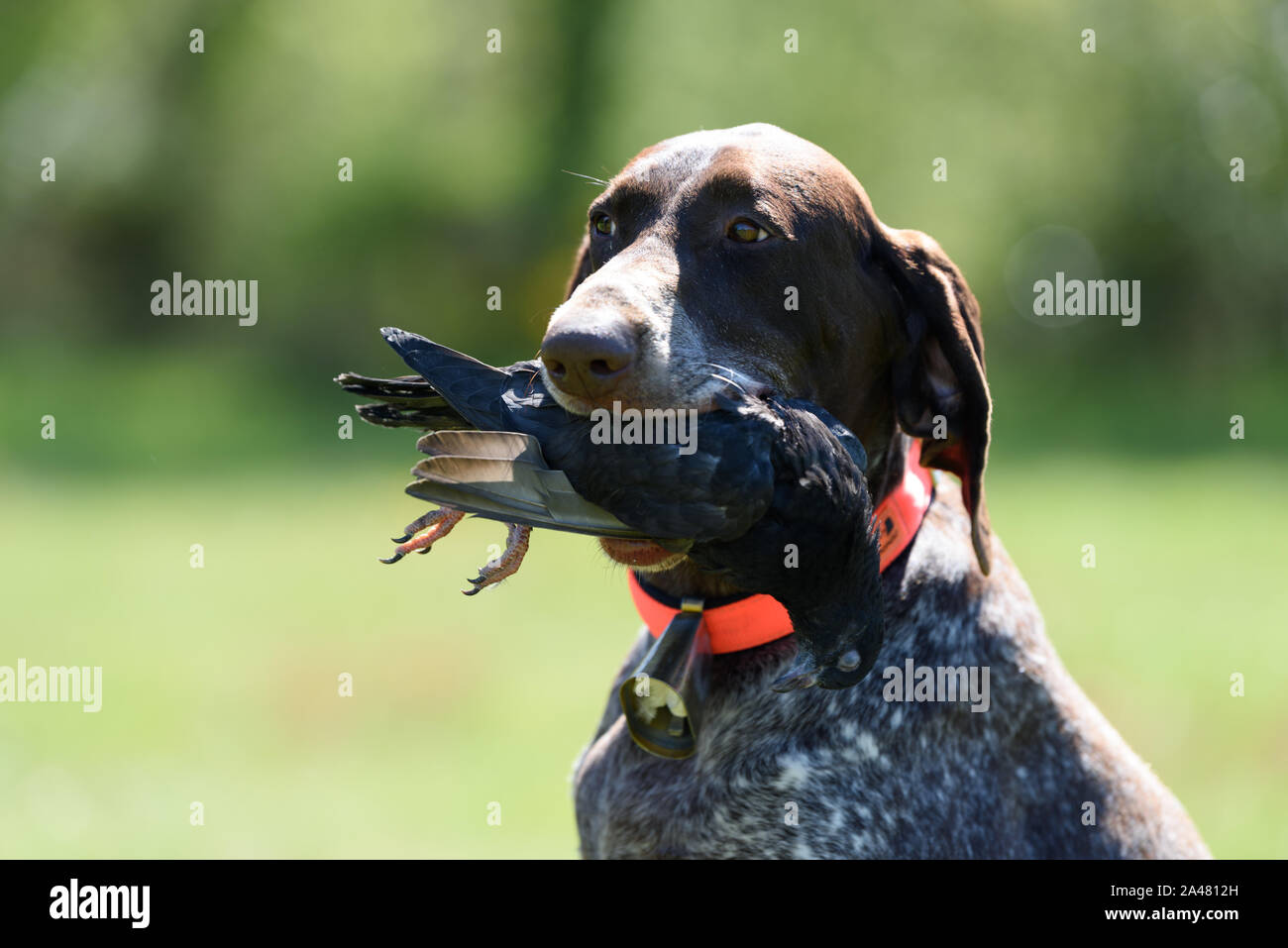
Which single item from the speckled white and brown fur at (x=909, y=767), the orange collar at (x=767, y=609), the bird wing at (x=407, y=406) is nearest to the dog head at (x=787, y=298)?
the orange collar at (x=767, y=609)

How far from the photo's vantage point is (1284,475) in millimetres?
14891

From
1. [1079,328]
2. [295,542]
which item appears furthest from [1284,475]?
[295,542]

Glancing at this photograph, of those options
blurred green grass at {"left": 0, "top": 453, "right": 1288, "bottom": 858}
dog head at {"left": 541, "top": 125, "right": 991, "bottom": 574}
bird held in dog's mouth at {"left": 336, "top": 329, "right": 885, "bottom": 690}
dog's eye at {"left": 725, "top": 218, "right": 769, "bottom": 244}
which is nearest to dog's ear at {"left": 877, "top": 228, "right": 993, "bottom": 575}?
dog head at {"left": 541, "top": 125, "right": 991, "bottom": 574}

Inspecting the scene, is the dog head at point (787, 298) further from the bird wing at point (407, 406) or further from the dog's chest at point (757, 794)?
the dog's chest at point (757, 794)

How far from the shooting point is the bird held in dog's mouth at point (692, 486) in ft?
9.32

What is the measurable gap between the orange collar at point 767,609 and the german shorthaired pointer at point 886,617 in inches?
1.8

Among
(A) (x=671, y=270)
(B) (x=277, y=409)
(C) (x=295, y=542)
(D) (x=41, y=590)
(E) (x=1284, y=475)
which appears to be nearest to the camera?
(A) (x=671, y=270)

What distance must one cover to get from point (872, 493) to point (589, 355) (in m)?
1.05

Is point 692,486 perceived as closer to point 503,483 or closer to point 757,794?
point 503,483

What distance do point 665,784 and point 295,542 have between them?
9.16 meters

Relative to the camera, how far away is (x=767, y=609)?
3559 mm

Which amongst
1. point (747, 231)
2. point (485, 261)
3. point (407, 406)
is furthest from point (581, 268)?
point (485, 261)

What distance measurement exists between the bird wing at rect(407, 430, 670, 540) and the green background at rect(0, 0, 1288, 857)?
668 cm
